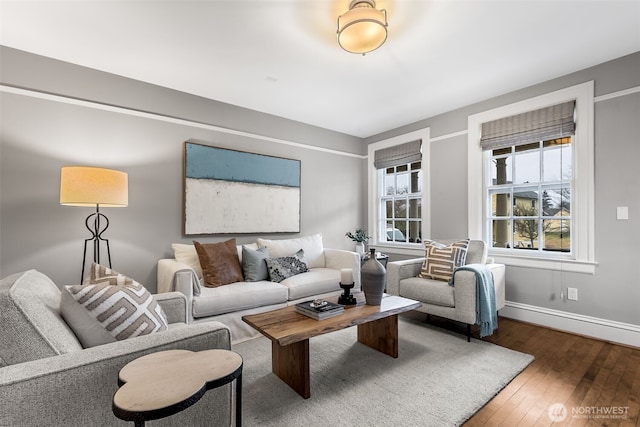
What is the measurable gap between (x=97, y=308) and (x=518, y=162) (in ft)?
13.1

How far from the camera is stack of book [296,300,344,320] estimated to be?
77.5 inches

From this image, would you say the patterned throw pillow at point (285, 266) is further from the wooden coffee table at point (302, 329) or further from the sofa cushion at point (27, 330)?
the sofa cushion at point (27, 330)

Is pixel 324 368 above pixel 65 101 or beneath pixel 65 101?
beneath

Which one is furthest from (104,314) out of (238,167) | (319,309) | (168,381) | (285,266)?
(238,167)

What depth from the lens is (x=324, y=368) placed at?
2125 mm

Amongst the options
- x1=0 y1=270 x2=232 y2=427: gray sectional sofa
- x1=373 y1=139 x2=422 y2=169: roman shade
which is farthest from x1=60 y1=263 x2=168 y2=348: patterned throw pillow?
x1=373 y1=139 x2=422 y2=169: roman shade

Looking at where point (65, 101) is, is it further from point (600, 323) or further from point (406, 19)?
point (600, 323)

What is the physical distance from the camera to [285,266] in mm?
3223

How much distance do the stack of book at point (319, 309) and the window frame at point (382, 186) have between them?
2437 mm

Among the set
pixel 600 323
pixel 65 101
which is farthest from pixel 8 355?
pixel 600 323

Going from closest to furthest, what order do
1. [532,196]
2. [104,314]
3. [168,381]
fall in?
[168,381] → [104,314] → [532,196]

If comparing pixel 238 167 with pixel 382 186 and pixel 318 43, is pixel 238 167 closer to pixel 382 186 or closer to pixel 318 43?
pixel 318 43

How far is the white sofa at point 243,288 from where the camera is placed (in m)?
2.45

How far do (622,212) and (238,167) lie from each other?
3887 mm
